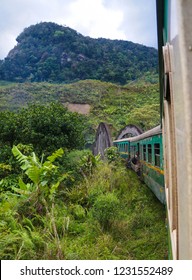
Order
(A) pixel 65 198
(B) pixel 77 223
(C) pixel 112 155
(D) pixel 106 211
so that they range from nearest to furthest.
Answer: (D) pixel 106 211 < (B) pixel 77 223 < (A) pixel 65 198 < (C) pixel 112 155

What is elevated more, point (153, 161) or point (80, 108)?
point (80, 108)

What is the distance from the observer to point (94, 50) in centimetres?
6581

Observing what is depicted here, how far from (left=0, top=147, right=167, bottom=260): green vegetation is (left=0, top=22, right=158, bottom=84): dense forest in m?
50.6

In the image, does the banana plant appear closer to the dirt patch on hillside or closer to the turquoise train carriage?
the turquoise train carriage

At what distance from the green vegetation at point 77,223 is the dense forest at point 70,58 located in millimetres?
50560

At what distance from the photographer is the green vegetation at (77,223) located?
191 inches

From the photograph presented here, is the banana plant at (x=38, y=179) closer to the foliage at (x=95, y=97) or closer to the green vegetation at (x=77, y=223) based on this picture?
the green vegetation at (x=77, y=223)

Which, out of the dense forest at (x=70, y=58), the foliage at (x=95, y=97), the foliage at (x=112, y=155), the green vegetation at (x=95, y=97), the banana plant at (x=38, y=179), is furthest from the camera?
the dense forest at (x=70, y=58)

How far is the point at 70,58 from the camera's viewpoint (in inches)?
2534

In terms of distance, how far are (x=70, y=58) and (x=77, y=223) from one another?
62.1 m

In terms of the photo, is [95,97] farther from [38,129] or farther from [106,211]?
[106,211]

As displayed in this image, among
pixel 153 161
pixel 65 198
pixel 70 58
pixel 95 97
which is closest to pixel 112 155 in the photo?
pixel 65 198

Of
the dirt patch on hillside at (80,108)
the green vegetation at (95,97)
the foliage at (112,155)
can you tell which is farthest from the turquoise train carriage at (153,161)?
the dirt patch on hillside at (80,108)

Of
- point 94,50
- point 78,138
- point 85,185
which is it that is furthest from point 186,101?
point 94,50
